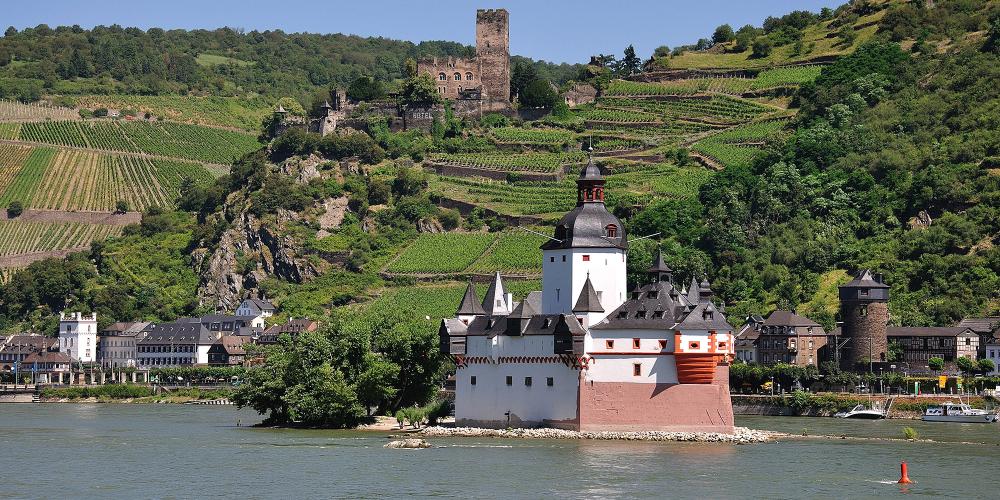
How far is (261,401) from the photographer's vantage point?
8638cm

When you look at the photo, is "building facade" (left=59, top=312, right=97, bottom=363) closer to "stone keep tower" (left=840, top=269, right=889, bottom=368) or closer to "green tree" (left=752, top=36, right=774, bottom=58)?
"stone keep tower" (left=840, top=269, right=889, bottom=368)

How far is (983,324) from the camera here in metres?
115

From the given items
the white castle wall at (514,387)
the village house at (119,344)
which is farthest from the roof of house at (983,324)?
the village house at (119,344)

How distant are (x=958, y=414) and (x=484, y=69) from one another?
259ft

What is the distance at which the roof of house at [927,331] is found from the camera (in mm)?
112875

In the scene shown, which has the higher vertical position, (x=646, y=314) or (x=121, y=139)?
(x=121, y=139)

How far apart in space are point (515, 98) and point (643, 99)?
1280cm

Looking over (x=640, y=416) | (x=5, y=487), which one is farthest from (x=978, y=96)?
(x=5, y=487)

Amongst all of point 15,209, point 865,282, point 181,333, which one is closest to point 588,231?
point 865,282

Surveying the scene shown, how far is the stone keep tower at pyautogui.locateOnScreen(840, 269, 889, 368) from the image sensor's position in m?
112

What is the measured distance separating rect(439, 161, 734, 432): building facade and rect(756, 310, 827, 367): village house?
1390 inches

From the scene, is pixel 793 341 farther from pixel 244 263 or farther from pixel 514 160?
pixel 244 263

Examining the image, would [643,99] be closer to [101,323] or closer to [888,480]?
[101,323]

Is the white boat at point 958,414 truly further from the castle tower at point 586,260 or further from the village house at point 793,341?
the castle tower at point 586,260
